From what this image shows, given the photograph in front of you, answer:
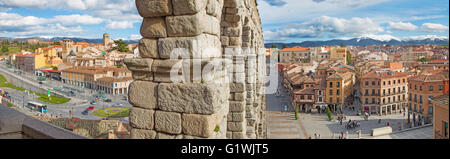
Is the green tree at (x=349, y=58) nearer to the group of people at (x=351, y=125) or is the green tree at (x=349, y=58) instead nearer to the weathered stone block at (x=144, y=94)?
the group of people at (x=351, y=125)

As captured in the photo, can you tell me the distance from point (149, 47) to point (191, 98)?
75 cm

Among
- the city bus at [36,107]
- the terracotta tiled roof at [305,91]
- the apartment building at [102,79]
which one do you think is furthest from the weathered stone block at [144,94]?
the apartment building at [102,79]

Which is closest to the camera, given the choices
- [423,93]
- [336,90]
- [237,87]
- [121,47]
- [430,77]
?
[237,87]

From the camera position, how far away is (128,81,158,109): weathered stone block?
3.04 meters

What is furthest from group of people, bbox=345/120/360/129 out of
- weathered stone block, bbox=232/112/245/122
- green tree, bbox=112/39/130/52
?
green tree, bbox=112/39/130/52

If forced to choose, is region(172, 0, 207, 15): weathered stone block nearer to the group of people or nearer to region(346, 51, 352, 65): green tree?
the group of people

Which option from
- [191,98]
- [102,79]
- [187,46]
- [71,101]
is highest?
[187,46]

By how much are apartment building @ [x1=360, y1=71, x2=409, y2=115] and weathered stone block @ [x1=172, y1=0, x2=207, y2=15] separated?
77.0ft

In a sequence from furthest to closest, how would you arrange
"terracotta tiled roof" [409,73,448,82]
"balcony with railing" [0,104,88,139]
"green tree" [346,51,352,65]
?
"green tree" [346,51,352,65] < "terracotta tiled roof" [409,73,448,82] < "balcony with railing" [0,104,88,139]

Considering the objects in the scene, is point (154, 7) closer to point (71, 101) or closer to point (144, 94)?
point (144, 94)

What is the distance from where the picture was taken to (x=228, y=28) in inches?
234

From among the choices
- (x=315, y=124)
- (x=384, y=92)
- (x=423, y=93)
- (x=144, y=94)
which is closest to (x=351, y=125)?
(x=315, y=124)

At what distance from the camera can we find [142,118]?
312 cm
